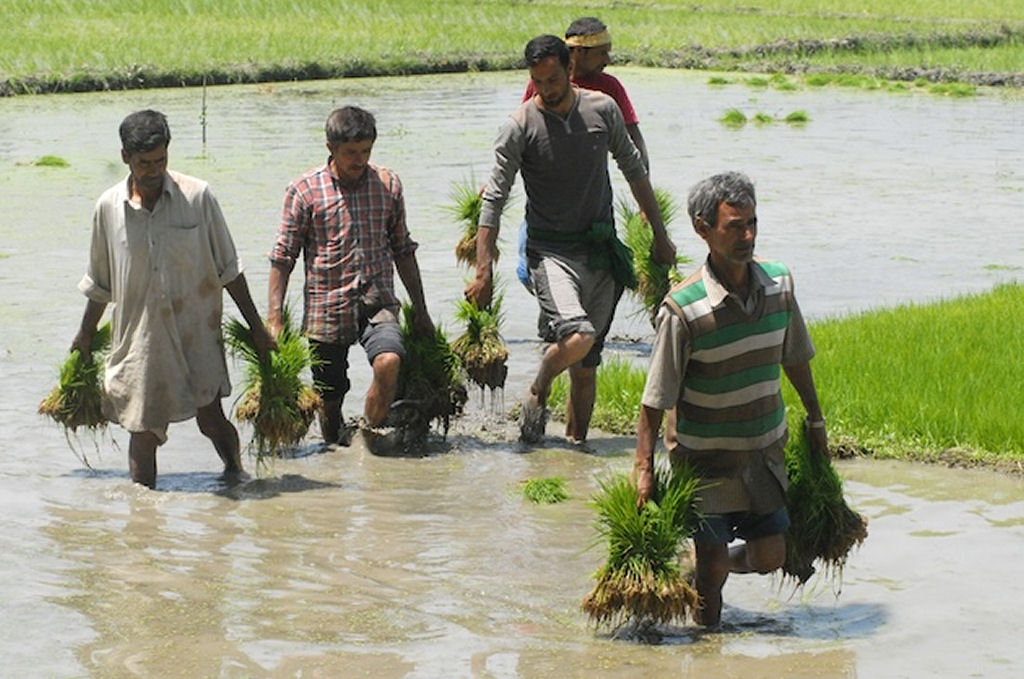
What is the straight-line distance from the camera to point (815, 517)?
4820mm

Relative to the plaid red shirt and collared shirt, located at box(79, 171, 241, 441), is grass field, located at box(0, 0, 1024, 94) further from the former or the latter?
collared shirt, located at box(79, 171, 241, 441)

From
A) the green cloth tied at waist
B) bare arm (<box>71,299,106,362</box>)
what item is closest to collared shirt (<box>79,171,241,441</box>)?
bare arm (<box>71,299,106,362</box>)

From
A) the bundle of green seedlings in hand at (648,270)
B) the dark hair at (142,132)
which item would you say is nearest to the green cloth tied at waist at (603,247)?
the bundle of green seedlings in hand at (648,270)

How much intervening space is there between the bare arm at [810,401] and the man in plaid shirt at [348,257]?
2.36 metres

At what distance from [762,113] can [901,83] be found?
5095mm

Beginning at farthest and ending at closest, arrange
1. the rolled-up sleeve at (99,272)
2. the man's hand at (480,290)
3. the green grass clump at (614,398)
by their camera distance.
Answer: the green grass clump at (614,398) < the man's hand at (480,290) < the rolled-up sleeve at (99,272)

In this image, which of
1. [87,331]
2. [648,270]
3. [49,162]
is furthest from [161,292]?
[49,162]

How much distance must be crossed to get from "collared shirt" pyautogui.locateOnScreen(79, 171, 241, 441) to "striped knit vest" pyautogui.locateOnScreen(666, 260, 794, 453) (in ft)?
7.29

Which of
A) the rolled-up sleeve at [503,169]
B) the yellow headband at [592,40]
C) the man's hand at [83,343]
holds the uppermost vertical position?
the yellow headband at [592,40]

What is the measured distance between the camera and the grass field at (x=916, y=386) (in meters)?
6.88

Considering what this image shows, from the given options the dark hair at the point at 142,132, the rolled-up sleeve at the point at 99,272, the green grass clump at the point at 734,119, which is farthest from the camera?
the green grass clump at the point at 734,119

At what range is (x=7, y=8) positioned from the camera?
107 ft

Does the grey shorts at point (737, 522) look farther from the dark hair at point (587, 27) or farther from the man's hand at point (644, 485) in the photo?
the dark hair at point (587, 27)

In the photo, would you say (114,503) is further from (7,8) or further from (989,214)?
(7,8)
